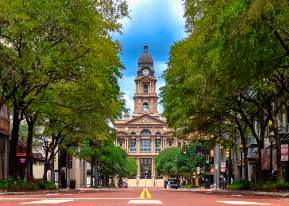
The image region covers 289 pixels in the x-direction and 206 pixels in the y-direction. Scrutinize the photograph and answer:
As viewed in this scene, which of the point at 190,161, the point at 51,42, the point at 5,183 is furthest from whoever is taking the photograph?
the point at 190,161

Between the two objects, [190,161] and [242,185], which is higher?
[190,161]

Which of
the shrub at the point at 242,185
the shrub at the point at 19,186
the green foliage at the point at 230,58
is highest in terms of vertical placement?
the green foliage at the point at 230,58

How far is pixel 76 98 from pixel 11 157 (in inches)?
229

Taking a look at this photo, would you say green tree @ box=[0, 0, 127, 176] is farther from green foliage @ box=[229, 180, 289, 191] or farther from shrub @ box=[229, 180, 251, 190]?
shrub @ box=[229, 180, 251, 190]

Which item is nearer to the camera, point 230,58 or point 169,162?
point 230,58

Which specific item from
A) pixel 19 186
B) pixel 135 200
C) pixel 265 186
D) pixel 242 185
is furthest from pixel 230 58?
pixel 242 185

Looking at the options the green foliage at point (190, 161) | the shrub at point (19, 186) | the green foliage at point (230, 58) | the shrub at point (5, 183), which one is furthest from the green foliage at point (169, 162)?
the shrub at point (5, 183)

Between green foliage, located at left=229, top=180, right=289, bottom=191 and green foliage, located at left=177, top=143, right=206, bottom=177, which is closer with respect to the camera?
green foliage, located at left=229, top=180, right=289, bottom=191

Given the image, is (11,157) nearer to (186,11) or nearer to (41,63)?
(41,63)

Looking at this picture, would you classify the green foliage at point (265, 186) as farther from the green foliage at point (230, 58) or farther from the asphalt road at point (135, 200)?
the asphalt road at point (135, 200)

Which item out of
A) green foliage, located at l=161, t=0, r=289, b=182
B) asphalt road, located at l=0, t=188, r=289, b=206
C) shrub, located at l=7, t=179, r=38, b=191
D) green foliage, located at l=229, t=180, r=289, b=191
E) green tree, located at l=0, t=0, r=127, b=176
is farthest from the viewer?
green foliage, located at l=229, t=180, r=289, b=191

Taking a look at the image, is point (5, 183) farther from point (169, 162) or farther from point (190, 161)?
point (169, 162)

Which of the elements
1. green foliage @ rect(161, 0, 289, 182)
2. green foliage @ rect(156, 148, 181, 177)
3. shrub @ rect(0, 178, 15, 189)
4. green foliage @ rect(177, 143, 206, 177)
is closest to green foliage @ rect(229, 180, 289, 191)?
green foliage @ rect(161, 0, 289, 182)

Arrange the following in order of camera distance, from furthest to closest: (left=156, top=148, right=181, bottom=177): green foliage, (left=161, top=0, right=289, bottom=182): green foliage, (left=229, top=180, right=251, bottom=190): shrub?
(left=156, top=148, right=181, bottom=177): green foliage, (left=229, top=180, right=251, bottom=190): shrub, (left=161, top=0, right=289, bottom=182): green foliage
